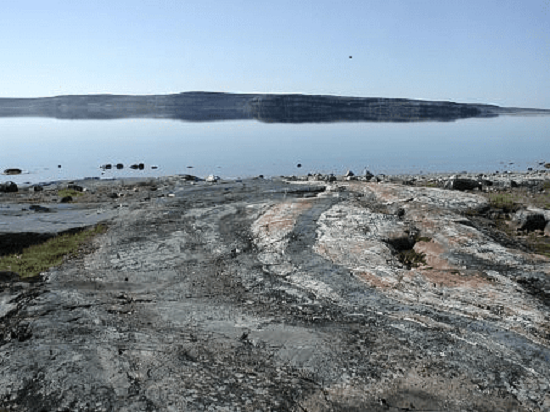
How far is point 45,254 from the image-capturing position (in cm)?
2169

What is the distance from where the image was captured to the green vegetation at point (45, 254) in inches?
772

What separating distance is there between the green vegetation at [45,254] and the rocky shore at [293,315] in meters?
0.79

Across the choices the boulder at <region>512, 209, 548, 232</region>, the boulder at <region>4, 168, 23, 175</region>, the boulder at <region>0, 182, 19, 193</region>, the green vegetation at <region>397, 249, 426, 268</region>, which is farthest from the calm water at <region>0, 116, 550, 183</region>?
the green vegetation at <region>397, 249, 426, 268</region>

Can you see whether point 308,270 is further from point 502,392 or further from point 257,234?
point 502,392

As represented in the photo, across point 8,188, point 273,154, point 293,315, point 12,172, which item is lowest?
point 12,172

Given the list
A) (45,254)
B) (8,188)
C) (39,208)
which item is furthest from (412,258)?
(8,188)

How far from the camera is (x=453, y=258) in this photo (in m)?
17.1

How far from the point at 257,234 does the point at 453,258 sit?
8.24 m

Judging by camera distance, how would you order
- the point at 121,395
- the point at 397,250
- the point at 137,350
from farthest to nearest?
1. the point at 397,250
2. the point at 137,350
3. the point at 121,395

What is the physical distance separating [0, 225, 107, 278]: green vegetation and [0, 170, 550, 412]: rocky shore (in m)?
0.79

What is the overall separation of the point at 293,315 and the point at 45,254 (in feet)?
43.6

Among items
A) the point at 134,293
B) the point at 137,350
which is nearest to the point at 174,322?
the point at 137,350

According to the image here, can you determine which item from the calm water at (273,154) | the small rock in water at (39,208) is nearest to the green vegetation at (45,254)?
the small rock in water at (39,208)

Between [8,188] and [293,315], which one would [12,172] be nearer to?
[8,188]
